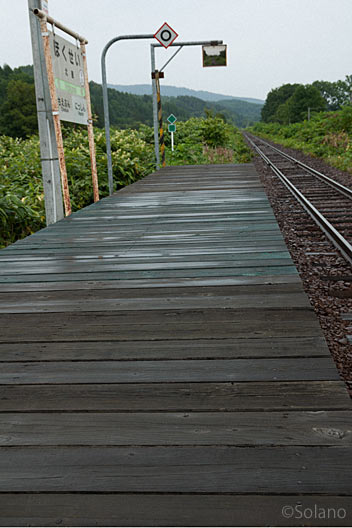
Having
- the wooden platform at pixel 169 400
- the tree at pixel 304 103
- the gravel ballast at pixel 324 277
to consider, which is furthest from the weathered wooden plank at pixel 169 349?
the tree at pixel 304 103

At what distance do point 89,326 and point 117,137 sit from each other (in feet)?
42.3

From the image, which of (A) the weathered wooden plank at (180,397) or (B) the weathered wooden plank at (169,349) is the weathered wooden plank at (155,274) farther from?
(A) the weathered wooden plank at (180,397)

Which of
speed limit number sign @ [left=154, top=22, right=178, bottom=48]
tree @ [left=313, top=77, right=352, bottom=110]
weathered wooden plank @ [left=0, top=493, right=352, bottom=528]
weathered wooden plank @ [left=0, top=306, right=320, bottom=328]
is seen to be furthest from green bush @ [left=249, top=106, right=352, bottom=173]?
tree @ [left=313, top=77, right=352, bottom=110]

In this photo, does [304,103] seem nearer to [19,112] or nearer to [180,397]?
[19,112]

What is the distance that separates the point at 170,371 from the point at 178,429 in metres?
0.42

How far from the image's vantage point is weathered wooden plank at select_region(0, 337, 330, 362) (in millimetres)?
2218

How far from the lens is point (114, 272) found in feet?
12.1

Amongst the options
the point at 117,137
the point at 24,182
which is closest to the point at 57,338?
the point at 24,182

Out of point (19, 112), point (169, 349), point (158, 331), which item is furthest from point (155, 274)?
point (19, 112)

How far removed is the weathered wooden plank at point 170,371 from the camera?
6.58ft

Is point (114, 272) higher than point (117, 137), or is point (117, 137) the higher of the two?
point (117, 137)

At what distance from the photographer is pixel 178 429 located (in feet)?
5.50

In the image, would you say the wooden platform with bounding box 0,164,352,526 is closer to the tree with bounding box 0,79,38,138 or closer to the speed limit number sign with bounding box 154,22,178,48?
the speed limit number sign with bounding box 154,22,178,48

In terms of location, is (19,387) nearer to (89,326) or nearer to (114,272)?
(89,326)
